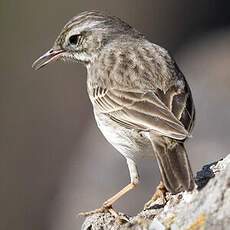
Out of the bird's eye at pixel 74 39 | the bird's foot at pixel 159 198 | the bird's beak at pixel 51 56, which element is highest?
the bird's eye at pixel 74 39

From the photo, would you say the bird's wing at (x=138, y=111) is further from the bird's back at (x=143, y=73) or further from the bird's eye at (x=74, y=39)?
the bird's eye at (x=74, y=39)

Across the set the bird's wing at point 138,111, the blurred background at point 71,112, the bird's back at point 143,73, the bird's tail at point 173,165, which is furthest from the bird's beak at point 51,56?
the blurred background at point 71,112

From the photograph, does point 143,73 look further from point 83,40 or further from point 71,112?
point 71,112

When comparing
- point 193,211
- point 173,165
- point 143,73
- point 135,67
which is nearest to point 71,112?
point 135,67

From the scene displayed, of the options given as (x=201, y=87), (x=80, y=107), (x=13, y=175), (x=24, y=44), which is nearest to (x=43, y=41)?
(x=24, y=44)

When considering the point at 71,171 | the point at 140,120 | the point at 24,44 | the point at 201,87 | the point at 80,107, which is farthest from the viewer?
the point at 24,44

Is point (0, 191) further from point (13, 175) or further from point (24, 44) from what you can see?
point (24, 44)

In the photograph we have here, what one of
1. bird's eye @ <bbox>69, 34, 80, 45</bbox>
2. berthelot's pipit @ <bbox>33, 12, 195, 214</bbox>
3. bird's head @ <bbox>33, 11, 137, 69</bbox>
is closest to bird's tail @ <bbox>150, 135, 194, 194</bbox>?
berthelot's pipit @ <bbox>33, 12, 195, 214</bbox>
